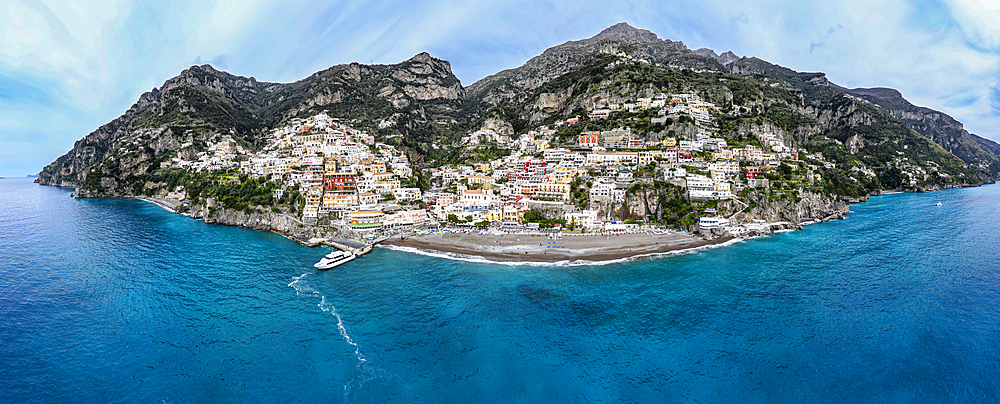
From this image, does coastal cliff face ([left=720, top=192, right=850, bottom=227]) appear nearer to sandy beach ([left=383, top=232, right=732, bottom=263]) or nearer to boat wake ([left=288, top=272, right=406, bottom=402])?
sandy beach ([left=383, top=232, right=732, bottom=263])

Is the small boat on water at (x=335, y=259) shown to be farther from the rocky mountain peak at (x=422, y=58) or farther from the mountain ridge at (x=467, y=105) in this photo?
the rocky mountain peak at (x=422, y=58)

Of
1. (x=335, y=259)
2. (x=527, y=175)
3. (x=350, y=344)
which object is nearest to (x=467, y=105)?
(x=527, y=175)

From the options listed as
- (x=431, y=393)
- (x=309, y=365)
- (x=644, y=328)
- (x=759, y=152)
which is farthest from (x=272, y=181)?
(x=759, y=152)

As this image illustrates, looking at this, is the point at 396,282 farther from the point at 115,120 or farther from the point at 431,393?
the point at 115,120

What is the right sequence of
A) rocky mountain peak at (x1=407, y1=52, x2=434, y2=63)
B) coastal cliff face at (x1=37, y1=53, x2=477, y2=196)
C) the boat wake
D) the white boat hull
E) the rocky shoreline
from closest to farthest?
1. the boat wake
2. the white boat hull
3. the rocky shoreline
4. coastal cliff face at (x1=37, y1=53, x2=477, y2=196)
5. rocky mountain peak at (x1=407, y1=52, x2=434, y2=63)

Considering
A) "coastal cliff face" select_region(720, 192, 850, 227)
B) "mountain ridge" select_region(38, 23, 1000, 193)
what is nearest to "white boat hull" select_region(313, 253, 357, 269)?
"coastal cliff face" select_region(720, 192, 850, 227)

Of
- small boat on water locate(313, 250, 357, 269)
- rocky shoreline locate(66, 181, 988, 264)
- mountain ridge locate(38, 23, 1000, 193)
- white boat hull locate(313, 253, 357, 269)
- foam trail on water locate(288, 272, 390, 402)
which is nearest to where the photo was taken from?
foam trail on water locate(288, 272, 390, 402)
